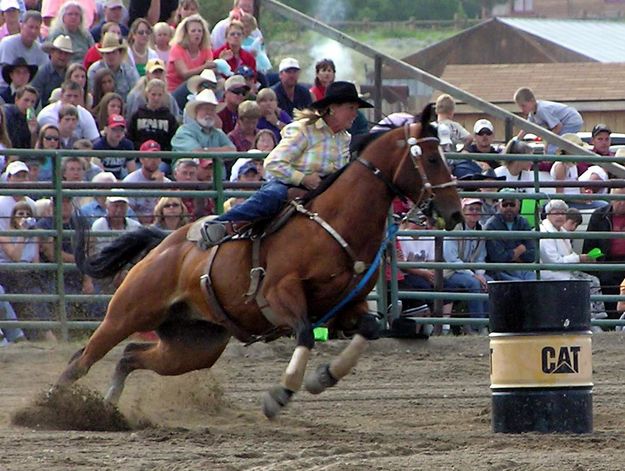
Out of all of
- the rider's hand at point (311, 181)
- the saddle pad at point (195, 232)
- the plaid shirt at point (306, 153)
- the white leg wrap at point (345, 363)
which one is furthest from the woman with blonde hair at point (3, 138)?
the white leg wrap at point (345, 363)

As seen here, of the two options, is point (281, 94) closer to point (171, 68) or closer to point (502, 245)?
point (171, 68)

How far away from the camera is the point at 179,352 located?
9.86 meters

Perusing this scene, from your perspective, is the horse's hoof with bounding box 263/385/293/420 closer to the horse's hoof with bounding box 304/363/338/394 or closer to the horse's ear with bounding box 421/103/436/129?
the horse's hoof with bounding box 304/363/338/394

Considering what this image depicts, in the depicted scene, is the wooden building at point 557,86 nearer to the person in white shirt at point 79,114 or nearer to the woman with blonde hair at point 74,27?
the woman with blonde hair at point 74,27

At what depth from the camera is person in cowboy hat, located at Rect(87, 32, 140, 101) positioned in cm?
1441

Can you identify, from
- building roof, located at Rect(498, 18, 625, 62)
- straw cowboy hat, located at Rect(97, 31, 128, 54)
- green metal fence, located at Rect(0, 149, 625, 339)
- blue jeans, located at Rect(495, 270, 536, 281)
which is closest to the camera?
green metal fence, located at Rect(0, 149, 625, 339)

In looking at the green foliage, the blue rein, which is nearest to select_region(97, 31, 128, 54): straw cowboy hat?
the blue rein

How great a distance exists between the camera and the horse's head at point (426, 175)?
8.95 m

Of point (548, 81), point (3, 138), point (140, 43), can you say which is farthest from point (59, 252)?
point (548, 81)

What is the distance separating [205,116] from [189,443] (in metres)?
5.98

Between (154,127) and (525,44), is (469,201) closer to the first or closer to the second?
(154,127)

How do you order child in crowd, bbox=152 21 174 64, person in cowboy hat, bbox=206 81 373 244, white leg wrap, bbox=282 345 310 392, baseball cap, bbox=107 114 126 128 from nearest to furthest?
white leg wrap, bbox=282 345 310 392, person in cowboy hat, bbox=206 81 373 244, baseball cap, bbox=107 114 126 128, child in crowd, bbox=152 21 174 64

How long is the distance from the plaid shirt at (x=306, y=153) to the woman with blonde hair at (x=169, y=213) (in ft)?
10.8

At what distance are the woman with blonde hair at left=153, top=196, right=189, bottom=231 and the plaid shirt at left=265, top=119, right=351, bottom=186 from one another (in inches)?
129
